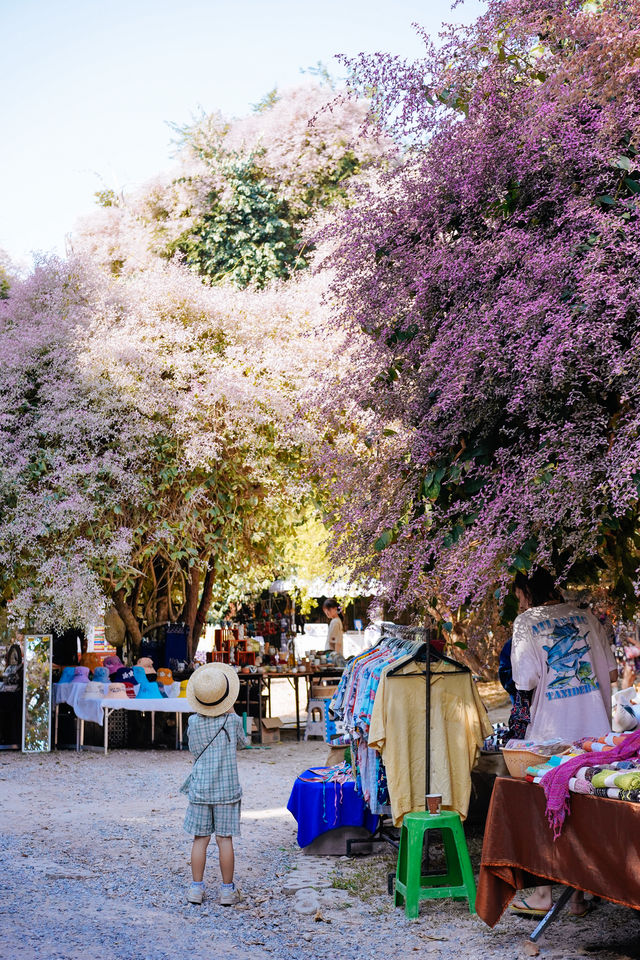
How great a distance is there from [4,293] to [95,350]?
3711 millimetres

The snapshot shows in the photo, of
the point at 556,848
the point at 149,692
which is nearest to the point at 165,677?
the point at 149,692

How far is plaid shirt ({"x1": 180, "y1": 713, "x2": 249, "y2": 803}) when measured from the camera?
525 centimetres

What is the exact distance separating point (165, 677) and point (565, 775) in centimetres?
918

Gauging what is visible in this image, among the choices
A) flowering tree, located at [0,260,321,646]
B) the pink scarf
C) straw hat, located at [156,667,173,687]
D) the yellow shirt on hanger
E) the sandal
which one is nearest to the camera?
the pink scarf

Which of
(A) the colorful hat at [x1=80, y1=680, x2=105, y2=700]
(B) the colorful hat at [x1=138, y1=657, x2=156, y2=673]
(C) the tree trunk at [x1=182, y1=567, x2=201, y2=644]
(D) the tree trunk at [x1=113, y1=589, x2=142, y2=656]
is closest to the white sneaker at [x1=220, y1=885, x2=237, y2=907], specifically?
(A) the colorful hat at [x1=80, y1=680, x2=105, y2=700]

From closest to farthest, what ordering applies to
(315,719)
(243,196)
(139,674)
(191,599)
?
(139,674)
(315,719)
(191,599)
(243,196)

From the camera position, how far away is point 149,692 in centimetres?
1170

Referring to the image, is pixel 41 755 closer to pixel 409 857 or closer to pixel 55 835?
pixel 55 835

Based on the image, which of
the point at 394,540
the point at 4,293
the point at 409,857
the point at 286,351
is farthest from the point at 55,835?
the point at 4,293

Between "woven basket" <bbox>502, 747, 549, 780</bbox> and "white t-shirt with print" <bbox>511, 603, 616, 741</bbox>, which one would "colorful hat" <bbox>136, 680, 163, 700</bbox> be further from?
"woven basket" <bbox>502, 747, 549, 780</bbox>

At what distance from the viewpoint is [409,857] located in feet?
15.6

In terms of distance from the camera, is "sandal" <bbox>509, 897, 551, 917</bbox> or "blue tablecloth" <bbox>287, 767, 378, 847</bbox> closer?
"sandal" <bbox>509, 897, 551, 917</bbox>

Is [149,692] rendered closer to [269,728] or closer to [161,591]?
[269,728]

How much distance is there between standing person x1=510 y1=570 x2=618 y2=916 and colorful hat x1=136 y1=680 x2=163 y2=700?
762 centimetres
